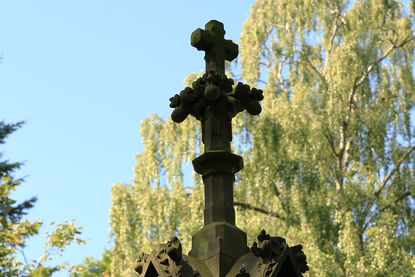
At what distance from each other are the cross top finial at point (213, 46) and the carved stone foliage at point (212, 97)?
0.30m

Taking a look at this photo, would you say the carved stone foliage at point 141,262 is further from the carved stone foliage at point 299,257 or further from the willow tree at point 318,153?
the willow tree at point 318,153

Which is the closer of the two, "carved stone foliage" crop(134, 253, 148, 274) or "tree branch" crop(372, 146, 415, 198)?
"carved stone foliage" crop(134, 253, 148, 274)

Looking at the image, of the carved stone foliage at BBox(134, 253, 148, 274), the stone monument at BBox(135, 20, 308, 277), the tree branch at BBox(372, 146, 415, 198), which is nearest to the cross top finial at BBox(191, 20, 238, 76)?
the stone monument at BBox(135, 20, 308, 277)

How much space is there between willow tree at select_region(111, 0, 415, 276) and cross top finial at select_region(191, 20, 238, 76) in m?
10.1

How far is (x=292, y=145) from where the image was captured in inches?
703

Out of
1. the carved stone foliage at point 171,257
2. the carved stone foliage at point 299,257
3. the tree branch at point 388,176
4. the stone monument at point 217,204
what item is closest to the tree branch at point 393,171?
the tree branch at point 388,176

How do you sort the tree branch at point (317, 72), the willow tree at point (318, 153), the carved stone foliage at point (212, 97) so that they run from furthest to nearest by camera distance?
the tree branch at point (317, 72)
the willow tree at point (318, 153)
the carved stone foliage at point (212, 97)

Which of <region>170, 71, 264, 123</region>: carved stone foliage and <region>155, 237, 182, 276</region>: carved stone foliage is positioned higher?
<region>170, 71, 264, 123</region>: carved stone foliage

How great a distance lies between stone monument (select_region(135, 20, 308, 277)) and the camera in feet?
14.4

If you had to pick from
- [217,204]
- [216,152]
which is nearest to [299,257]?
[217,204]

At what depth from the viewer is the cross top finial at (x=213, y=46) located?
217 inches

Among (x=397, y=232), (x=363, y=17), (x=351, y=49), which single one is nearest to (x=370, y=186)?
(x=397, y=232)

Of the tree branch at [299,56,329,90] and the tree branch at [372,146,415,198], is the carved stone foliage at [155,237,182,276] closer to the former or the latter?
the tree branch at [372,146,415,198]

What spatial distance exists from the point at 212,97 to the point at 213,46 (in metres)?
0.65
